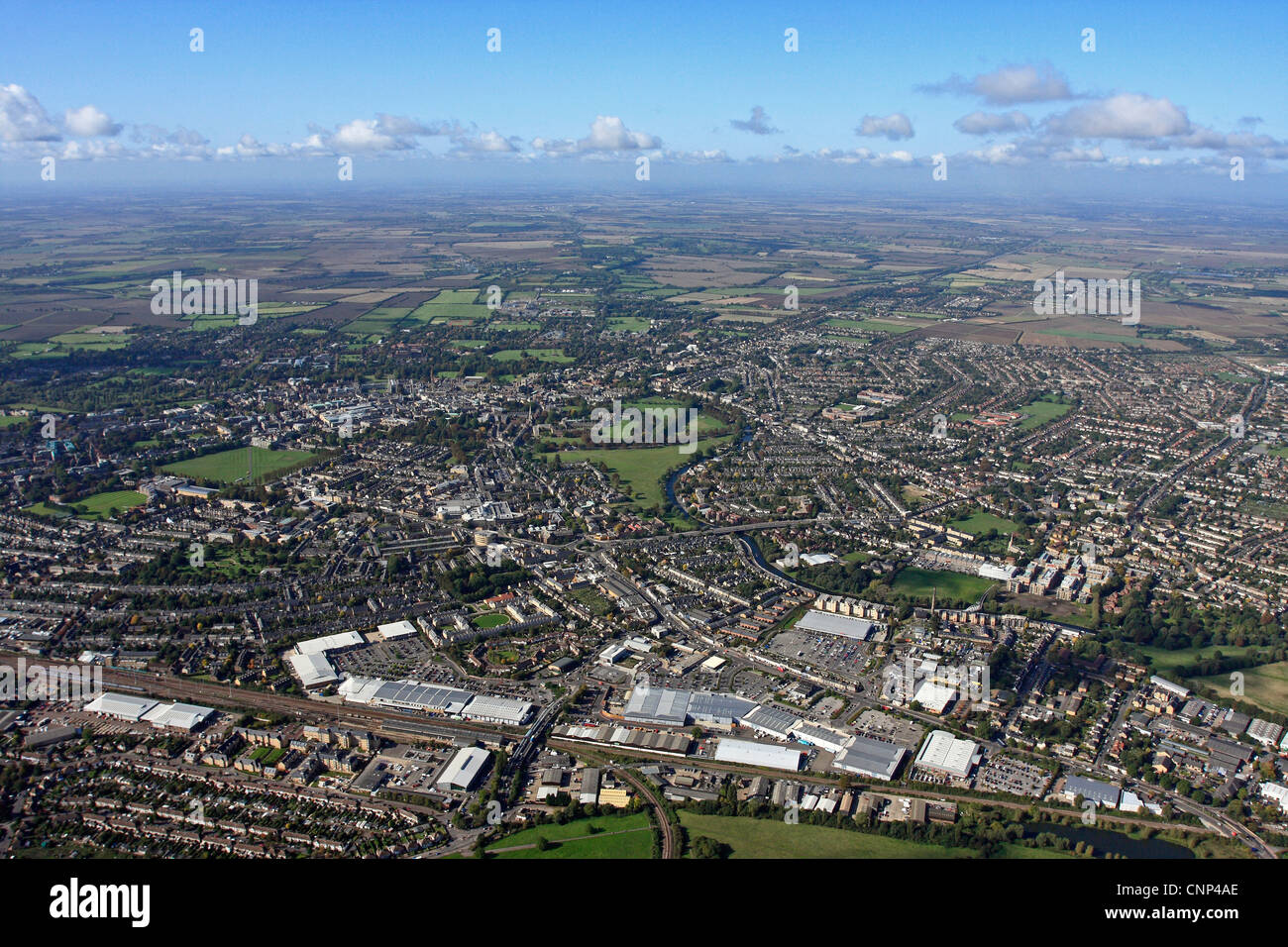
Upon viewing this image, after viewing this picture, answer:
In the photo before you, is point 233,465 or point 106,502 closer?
point 106,502

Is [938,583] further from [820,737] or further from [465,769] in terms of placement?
[465,769]

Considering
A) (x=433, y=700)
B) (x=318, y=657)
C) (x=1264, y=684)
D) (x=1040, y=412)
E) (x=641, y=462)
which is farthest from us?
(x=1040, y=412)

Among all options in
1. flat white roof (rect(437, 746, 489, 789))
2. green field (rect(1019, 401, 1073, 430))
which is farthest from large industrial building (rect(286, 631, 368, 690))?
green field (rect(1019, 401, 1073, 430))

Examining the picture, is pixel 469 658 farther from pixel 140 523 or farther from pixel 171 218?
pixel 171 218

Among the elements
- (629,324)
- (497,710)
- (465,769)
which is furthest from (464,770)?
(629,324)

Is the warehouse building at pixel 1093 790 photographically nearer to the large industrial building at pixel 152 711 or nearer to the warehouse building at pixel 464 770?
the warehouse building at pixel 464 770

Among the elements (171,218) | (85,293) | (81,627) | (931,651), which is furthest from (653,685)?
(171,218)
